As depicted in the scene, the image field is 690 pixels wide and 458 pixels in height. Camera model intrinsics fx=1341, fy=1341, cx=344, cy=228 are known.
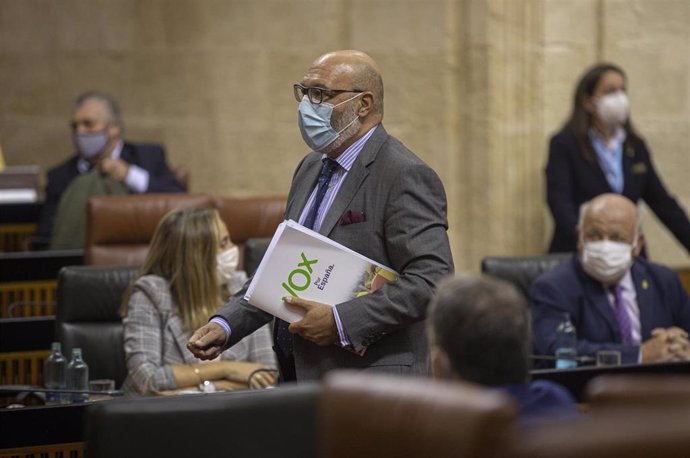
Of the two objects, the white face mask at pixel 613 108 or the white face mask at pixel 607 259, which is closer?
the white face mask at pixel 607 259

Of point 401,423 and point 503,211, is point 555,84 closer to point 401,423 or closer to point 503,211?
point 503,211

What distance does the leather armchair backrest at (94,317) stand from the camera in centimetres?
495

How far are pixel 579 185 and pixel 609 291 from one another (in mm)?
1926

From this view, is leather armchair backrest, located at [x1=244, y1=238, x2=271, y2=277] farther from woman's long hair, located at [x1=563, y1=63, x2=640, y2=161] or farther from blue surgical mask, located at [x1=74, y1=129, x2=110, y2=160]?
blue surgical mask, located at [x1=74, y1=129, x2=110, y2=160]

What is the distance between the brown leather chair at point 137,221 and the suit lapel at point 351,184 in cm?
245

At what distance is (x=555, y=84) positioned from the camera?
26.5ft

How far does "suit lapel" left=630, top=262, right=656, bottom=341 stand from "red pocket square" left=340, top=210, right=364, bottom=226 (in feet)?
6.26

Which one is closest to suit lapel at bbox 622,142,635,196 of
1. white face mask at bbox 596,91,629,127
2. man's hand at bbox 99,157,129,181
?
white face mask at bbox 596,91,629,127

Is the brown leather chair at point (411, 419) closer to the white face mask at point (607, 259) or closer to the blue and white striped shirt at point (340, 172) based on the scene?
the blue and white striped shirt at point (340, 172)

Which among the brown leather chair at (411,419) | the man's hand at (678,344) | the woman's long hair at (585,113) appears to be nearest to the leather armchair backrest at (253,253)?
the man's hand at (678,344)

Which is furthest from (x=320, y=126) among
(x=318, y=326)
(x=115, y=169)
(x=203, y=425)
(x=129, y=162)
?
(x=129, y=162)

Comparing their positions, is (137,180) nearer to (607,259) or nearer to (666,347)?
(607,259)

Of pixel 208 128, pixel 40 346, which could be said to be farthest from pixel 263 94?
pixel 40 346

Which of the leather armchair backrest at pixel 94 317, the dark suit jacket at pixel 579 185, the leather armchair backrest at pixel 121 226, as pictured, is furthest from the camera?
the dark suit jacket at pixel 579 185
